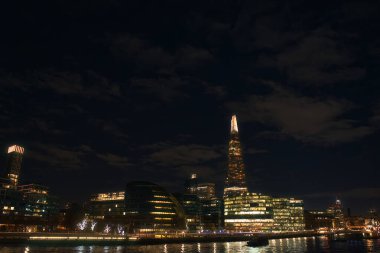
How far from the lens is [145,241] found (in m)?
161

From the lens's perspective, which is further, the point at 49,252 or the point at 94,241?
the point at 94,241

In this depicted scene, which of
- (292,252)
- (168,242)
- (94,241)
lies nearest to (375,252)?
(292,252)

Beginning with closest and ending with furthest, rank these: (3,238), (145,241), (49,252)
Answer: (49,252), (3,238), (145,241)

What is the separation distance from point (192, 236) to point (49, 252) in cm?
9809

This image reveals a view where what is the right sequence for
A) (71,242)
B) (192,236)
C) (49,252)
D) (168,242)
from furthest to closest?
(192,236)
(168,242)
(71,242)
(49,252)

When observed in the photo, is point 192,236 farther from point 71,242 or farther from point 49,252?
point 49,252

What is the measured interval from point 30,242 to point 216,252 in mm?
66124

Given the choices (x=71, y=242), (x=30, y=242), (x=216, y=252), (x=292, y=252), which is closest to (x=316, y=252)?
(x=292, y=252)

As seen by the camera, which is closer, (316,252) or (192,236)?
(316,252)

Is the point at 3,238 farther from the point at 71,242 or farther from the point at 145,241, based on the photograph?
the point at 145,241

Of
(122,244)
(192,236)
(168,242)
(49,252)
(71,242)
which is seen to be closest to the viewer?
(49,252)

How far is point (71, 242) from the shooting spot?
13962 cm

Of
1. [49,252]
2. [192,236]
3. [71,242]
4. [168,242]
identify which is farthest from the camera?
[192,236]

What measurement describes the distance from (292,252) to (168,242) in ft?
231
